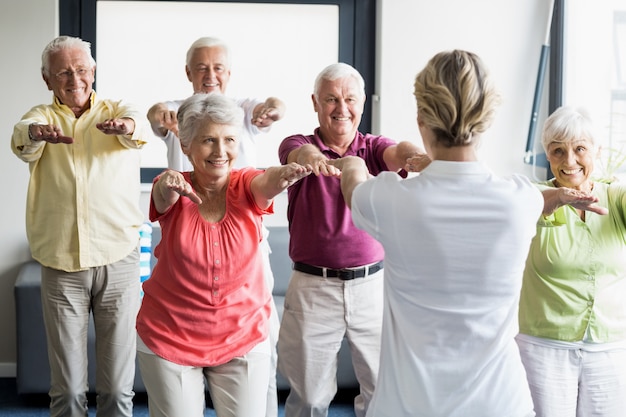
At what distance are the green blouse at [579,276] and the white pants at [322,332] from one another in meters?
0.53

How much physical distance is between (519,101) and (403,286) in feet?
10.8

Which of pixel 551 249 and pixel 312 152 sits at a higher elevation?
pixel 312 152

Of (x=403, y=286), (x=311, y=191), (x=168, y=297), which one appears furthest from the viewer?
(x=311, y=191)

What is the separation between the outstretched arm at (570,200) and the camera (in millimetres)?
2383

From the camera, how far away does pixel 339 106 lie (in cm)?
Answer: 298

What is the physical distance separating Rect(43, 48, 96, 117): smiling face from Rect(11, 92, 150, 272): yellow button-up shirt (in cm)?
4

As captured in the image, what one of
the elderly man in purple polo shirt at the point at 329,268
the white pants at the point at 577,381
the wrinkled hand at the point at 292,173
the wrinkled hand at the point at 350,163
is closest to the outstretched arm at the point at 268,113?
the elderly man in purple polo shirt at the point at 329,268

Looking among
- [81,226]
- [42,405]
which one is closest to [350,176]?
[81,226]

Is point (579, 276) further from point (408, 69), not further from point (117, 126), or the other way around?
point (408, 69)

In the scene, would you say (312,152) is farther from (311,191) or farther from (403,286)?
(403,286)

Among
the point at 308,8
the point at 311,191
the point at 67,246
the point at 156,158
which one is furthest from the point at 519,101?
the point at 67,246

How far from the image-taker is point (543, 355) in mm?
2686

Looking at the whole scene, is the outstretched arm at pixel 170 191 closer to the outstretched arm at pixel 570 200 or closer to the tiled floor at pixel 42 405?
the outstretched arm at pixel 570 200

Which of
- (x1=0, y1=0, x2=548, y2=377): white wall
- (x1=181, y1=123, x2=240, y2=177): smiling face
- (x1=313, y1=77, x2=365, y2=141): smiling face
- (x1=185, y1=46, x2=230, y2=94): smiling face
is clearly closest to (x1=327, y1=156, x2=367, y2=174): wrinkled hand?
(x1=181, y1=123, x2=240, y2=177): smiling face
